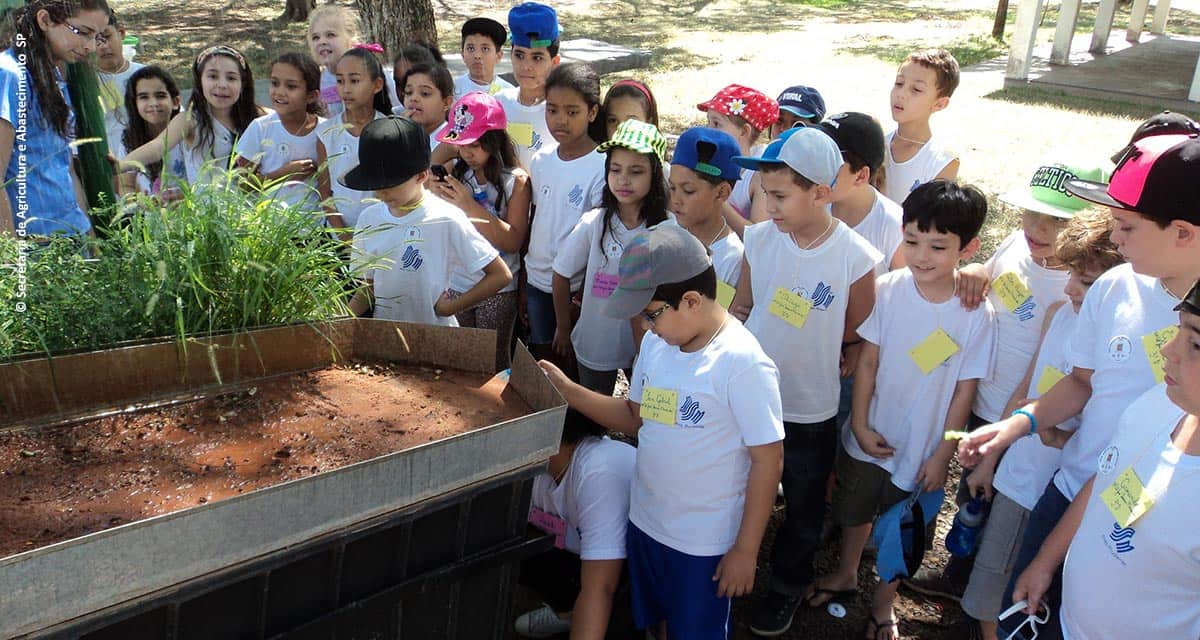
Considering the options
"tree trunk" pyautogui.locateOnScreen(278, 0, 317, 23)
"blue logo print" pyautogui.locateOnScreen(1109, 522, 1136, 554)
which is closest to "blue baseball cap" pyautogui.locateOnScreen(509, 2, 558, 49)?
"blue logo print" pyautogui.locateOnScreen(1109, 522, 1136, 554)

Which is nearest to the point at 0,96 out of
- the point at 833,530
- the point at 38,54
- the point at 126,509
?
the point at 38,54

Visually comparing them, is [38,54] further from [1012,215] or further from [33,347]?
[1012,215]

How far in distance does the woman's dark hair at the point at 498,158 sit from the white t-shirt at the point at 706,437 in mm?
1578

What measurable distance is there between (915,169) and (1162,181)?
1881mm

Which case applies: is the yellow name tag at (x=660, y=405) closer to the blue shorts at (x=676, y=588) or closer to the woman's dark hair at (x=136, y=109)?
the blue shorts at (x=676, y=588)

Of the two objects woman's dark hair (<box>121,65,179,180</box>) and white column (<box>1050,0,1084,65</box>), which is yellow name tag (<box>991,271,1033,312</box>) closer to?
woman's dark hair (<box>121,65,179,180</box>)

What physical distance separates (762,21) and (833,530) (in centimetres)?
1657

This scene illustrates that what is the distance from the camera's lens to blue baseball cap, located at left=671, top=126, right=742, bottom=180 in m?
2.88

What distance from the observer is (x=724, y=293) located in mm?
2838

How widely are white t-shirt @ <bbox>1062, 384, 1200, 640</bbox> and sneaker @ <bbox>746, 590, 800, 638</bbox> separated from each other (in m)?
1.06

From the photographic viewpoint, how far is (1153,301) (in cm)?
199

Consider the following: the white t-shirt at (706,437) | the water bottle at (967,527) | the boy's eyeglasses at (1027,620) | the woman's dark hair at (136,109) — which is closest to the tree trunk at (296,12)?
the woman's dark hair at (136,109)

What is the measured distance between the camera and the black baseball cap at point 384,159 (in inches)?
104

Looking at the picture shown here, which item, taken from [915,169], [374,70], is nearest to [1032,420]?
[915,169]
